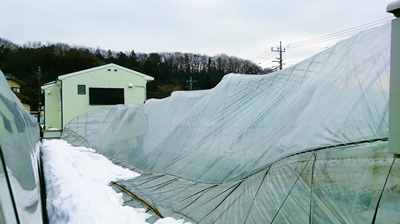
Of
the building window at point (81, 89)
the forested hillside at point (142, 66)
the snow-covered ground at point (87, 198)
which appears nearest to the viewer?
the snow-covered ground at point (87, 198)

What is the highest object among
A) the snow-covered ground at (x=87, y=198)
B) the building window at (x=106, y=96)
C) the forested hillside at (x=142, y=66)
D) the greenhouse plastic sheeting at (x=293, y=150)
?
the forested hillside at (x=142, y=66)

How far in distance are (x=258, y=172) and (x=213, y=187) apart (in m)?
1.00

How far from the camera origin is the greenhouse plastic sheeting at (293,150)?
2.30 m

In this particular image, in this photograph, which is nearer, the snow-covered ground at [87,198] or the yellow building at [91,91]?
the snow-covered ground at [87,198]

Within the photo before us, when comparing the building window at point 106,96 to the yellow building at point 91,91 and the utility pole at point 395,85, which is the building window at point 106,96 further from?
the utility pole at point 395,85

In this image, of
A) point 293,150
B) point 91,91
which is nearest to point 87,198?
point 293,150

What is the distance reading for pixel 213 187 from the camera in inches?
165

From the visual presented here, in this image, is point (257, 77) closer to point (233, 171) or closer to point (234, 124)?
point (234, 124)

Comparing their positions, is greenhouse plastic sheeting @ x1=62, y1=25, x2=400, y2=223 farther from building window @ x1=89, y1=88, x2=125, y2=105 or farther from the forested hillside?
the forested hillside

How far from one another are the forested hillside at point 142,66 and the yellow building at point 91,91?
8.10 metres

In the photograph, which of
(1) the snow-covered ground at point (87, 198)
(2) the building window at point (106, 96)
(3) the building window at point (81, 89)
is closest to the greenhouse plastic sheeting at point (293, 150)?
(1) the snow-covered ground at point (87, 198)

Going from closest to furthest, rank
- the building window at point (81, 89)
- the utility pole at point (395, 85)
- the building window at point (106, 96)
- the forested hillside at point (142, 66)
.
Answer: the utility pole at point (395, 85) → the building window at point (81, 89) → the building window at point (106, 96) → the forested hillside at point (142, 66)

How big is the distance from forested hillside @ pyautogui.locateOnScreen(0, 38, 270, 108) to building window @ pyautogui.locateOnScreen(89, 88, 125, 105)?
10.5 meters

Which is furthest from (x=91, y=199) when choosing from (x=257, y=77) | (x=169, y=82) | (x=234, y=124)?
(x=169, y=82)
